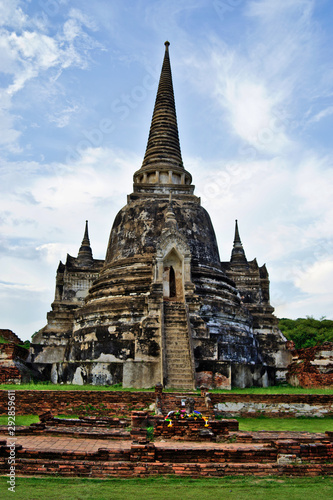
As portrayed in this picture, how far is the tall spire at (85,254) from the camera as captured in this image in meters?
26.5

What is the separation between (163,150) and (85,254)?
7.67 meters

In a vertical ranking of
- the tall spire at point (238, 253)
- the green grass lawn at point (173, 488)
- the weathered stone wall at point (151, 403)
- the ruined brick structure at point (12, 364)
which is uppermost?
the tall spire at point (238, 253)

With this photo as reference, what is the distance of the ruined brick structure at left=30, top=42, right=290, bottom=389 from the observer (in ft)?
49.1

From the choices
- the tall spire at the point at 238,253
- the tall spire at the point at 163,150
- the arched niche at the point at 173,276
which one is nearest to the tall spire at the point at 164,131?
the tall spire at the point at 163,150

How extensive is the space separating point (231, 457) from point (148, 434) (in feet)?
8.14

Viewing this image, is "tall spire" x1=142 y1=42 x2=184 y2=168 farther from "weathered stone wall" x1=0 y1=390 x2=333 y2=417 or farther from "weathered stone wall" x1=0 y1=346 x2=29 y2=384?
"weathered stone wall" x1=0 y1=390 x2=333 y2=417

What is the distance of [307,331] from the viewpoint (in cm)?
4281

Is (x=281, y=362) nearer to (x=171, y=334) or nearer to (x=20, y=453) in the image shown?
(x=171, y=334)

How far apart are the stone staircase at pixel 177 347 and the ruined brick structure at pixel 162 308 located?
0.03 m

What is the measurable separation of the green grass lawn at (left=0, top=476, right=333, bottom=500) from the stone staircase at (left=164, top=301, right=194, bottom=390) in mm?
7340

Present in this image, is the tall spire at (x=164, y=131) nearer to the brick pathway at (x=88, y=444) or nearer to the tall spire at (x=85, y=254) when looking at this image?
the tall spire at (x=85, y=254)

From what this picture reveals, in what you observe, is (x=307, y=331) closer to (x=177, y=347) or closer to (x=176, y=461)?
(x=177, y=347)

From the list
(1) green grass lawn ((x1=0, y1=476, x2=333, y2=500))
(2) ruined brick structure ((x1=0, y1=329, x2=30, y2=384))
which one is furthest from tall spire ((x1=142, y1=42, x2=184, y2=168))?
(1) green grass lawn ((x1=0, y1=476, x2=333, y2=500))

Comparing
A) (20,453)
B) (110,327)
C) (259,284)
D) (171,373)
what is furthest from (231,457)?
(259,284)
